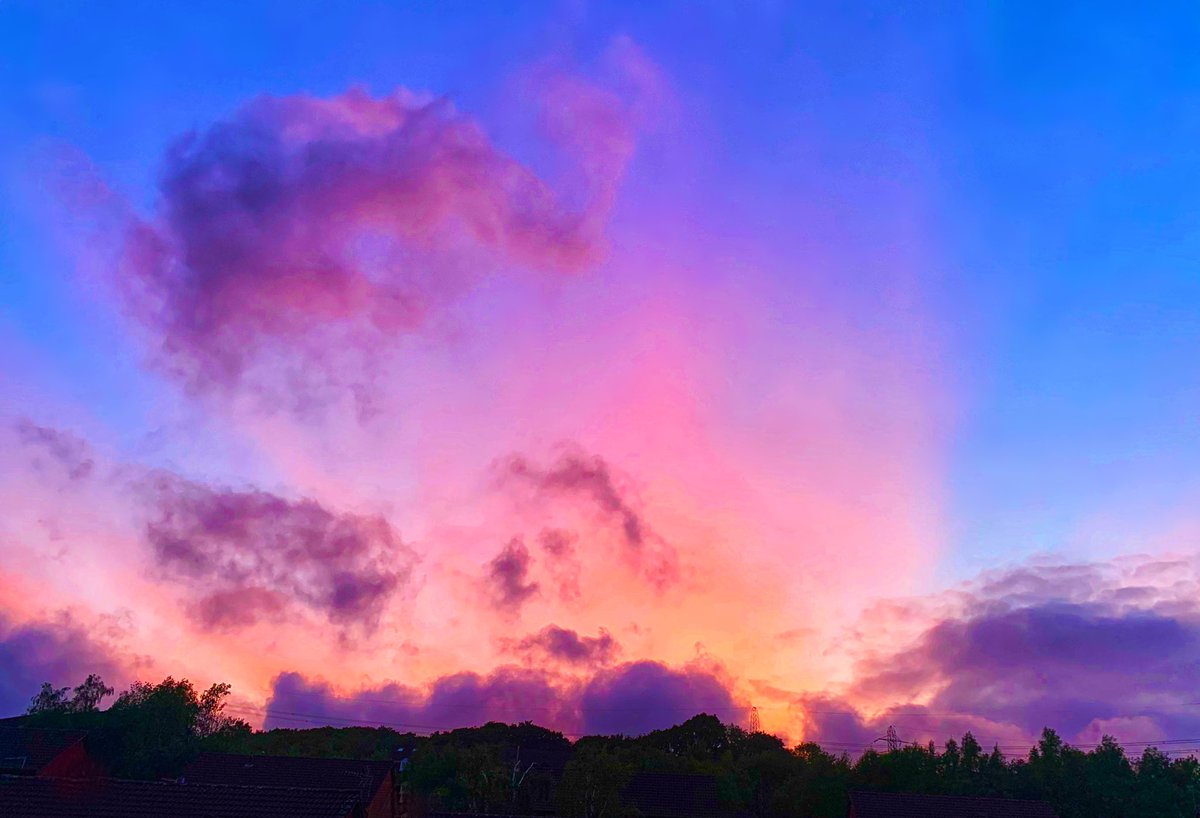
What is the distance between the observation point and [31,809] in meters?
33.2

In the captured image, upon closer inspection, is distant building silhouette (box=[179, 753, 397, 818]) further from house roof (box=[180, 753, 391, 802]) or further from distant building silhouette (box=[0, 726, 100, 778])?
distant building silhouette (box=[0, 726, 100, 778])

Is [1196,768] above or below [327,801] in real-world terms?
above

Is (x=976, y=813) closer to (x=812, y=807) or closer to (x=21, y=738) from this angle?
(x=812, y=807)

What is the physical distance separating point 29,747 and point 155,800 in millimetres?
44781

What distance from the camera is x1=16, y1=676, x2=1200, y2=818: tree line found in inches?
2670

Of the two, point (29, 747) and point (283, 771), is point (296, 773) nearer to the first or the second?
point (283, 771)

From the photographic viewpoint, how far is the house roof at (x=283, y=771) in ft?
197

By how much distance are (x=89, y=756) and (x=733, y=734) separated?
92.1m

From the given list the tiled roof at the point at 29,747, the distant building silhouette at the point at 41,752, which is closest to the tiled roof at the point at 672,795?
the distant building silhouette at the point at 41,752

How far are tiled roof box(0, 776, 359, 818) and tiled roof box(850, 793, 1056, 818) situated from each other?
3671 cm

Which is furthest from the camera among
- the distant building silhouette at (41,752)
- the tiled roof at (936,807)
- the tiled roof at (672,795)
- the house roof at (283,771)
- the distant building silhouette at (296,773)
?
the tiled roof at (672,795)

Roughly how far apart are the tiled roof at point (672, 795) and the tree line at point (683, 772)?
1.21 m

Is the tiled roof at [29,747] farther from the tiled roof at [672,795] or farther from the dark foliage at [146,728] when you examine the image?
the tiled roof at [672,795]

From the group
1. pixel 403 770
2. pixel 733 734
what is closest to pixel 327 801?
pixel 403 770
